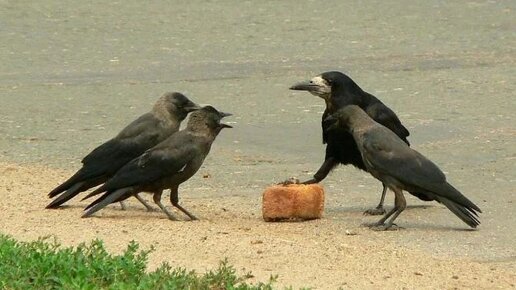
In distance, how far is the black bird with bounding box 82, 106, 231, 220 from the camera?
8.70m

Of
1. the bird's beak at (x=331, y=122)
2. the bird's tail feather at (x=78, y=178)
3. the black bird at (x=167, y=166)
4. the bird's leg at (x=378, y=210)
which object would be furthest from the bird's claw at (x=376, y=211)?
the bird's tail feather at (x=78, y=178)

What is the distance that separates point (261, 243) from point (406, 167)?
130cm

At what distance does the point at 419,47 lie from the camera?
50.1ft

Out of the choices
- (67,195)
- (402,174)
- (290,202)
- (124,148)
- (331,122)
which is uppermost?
(331,122)

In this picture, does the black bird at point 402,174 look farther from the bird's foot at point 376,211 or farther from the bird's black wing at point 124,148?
the bird's black wing at point 124,148

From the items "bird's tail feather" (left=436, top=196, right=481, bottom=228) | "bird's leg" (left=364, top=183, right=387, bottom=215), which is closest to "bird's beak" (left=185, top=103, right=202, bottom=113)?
"bird's leg" (left=364, top=183, right=387, bottom=215)

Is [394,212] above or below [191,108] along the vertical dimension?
below

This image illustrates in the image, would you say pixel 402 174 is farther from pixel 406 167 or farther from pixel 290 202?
pixel 290 202

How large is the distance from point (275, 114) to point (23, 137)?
217 centimetres

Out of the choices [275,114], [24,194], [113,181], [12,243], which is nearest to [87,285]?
[12,243]

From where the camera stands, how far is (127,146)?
905cm

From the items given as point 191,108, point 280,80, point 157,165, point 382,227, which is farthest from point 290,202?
point 280,80

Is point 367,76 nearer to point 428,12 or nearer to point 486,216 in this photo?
point 428,12

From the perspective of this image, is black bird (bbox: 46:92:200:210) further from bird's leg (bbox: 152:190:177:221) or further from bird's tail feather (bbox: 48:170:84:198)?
bird's leg (bbox: 152:190:177:221)
